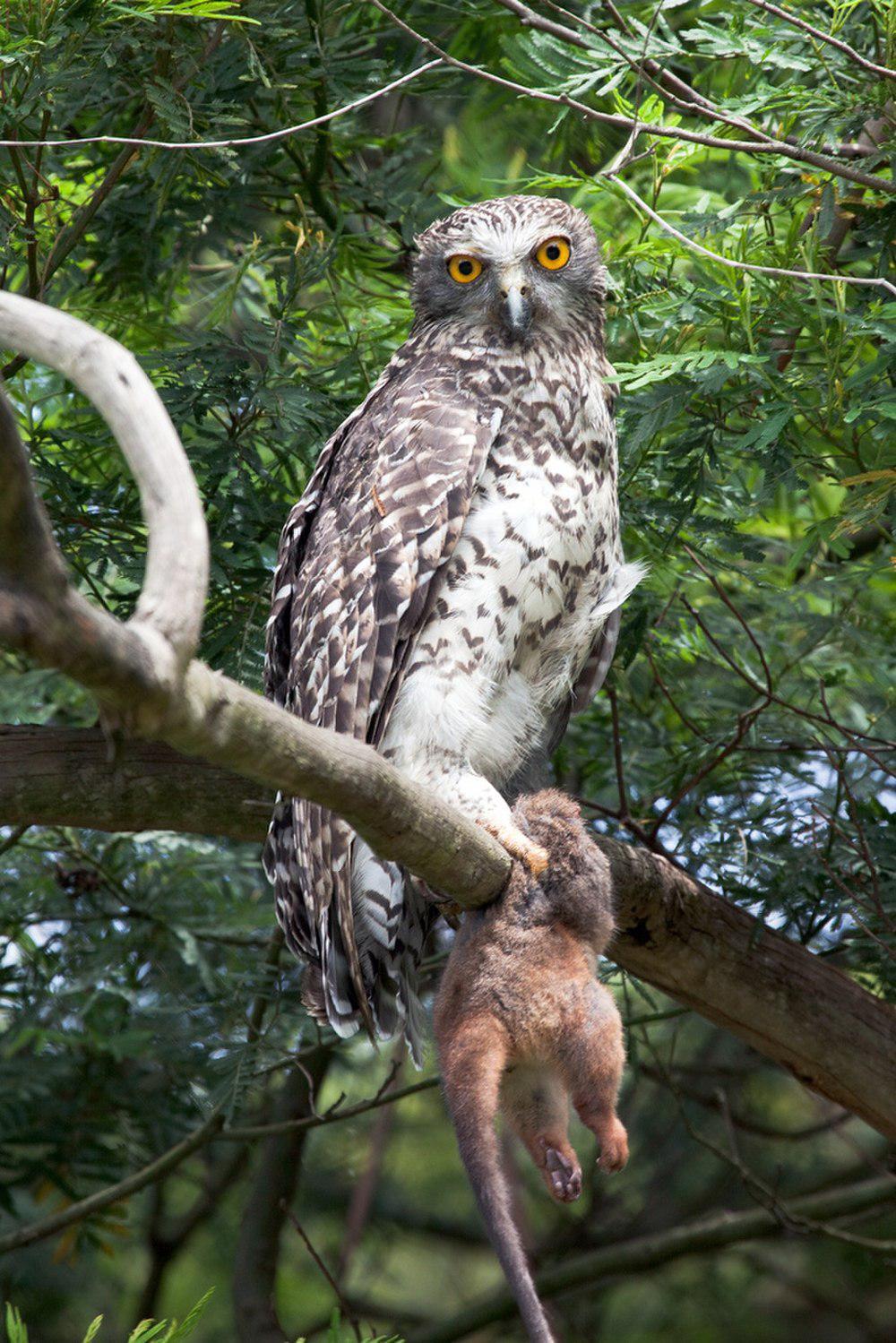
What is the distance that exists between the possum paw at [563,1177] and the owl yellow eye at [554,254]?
195cm

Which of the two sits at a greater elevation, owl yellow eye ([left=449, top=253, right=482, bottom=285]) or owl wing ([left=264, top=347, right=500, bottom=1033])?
owl yellow eye ([left=449, top=253, right=482, bottom=285])

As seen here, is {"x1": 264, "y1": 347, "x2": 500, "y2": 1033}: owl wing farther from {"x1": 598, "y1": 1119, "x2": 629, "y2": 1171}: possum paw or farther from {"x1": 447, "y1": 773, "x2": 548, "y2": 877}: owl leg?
{"x1": 598, "y1": 1119, "x2": 629, "y2": 1171}: possum paw

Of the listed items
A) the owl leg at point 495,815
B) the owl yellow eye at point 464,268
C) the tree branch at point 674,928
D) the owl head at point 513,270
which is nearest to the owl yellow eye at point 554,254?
the owl head at point 513,270

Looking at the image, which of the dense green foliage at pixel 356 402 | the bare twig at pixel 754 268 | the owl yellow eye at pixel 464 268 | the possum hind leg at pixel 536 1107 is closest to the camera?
the possum hind leg at pixel 536 1107

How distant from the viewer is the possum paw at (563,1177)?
2205mm

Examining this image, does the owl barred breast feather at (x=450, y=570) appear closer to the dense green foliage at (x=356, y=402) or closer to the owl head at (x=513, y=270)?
the owl head at (x=513, y=270)

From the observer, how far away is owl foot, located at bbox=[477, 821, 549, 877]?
2.56m

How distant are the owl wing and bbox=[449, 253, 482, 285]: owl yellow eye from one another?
0.88 ft

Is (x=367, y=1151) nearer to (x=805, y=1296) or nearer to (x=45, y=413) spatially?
(x=805, y=1296)

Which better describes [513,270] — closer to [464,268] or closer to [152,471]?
[464,268]

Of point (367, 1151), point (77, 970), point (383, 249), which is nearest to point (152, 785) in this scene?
point (77, 970)

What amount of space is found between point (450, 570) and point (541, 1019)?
3.32ft

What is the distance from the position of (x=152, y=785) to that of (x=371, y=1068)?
2189 mm

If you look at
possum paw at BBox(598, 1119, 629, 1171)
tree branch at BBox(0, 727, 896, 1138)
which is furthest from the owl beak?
possum paw at BBox(598, 1119, 629, 1171)
